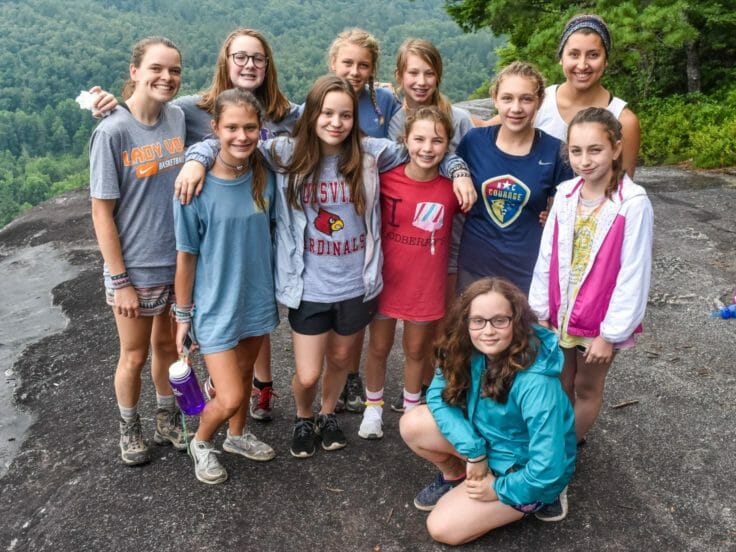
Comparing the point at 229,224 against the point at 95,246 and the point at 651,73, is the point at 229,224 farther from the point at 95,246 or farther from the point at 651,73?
the point at 651,73

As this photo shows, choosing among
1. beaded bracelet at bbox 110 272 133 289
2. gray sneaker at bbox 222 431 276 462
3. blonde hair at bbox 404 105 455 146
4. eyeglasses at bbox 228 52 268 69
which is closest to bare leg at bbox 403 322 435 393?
gray sneaker at bbox 222 431 276 462

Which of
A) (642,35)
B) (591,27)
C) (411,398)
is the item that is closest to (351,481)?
(411,398)

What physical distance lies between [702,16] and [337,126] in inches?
381

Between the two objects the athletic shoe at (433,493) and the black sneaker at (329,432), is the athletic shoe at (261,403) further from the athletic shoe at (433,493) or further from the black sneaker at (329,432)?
the athletic shoe at (433,493)

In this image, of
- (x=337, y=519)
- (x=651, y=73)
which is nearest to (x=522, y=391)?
(x=337, y=519)

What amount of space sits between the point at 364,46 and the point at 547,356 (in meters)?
1.88

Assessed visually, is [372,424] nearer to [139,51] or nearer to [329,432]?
[329,432]

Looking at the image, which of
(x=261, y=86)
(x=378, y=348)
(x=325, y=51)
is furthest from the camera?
(x=325, y=51)

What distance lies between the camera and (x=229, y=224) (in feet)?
9.59

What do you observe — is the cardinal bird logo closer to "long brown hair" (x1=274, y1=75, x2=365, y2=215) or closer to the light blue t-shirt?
"long brown hair" (x1=274, y1=75, x2=365, y2=215)

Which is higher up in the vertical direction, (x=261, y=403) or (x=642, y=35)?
(x=642, y=35)

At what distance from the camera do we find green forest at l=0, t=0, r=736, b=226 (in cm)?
962

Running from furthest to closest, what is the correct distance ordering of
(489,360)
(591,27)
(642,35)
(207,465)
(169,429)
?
(642,35) → (169,429) → (207,465) → (591,27) → (489,360)

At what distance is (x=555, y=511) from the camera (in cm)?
297
